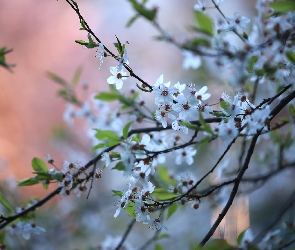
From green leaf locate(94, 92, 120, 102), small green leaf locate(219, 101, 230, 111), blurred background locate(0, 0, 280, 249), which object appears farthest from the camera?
blurred background locate(0, 0, 280, 249)

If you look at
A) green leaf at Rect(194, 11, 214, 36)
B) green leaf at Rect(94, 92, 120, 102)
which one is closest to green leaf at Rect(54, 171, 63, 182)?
green leaf at Rect(94, 92, 120, 102)

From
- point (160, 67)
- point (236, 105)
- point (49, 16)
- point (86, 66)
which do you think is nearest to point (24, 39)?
point (49, 16)

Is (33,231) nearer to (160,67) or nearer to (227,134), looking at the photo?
(227,134)

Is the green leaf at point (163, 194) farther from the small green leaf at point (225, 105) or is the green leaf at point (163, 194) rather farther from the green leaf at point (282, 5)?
the green leaf at point (282, 5)

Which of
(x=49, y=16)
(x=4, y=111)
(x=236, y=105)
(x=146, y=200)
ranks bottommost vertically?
(x=146, y=200)

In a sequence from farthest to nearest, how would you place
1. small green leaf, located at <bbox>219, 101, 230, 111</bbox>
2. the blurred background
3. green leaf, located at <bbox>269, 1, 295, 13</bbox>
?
the blurred background → small green leaf, located at <bbox>219, 101, 230, 111</bbox> → green leaf, located at <bbox>269, 1, 295, 13</bbox>

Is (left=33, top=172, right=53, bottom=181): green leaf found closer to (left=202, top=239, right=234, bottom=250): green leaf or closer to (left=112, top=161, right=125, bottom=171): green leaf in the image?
(left=112, top=161, right=125, bottom=171): green leaf

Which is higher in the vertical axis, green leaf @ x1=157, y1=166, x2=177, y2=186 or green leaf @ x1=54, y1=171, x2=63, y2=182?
green leaf @ x1=157, y1=166, x2=177, y2=186

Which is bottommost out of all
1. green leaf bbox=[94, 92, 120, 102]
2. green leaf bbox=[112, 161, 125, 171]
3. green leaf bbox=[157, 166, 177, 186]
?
green leaf bbox=[112, 161, 125, 171]

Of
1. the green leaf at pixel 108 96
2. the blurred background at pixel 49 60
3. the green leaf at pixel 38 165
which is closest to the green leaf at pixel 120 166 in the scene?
the green leaf at pixel 38 165

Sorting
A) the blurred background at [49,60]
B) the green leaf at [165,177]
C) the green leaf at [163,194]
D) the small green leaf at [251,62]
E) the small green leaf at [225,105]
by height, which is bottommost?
the green leaf at [163,194]

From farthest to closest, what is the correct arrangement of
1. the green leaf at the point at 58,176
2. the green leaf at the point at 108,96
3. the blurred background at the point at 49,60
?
the blurred background at the point at 49,60 < the green leaf at the point at 108,96 < the green leaf at the point at 58,176
